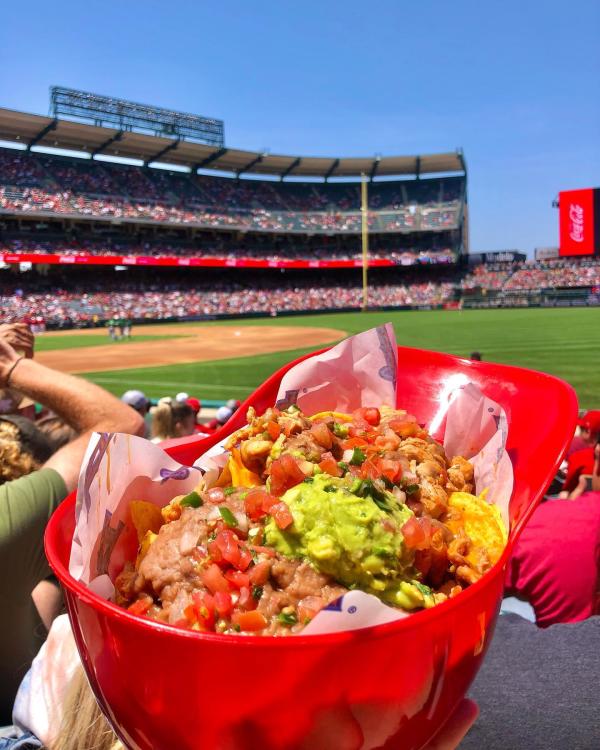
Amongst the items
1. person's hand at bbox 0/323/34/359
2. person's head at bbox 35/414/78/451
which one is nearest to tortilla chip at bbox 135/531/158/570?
person's hand at bbox 0/323/34/359

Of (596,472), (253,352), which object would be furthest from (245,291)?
(596,472)

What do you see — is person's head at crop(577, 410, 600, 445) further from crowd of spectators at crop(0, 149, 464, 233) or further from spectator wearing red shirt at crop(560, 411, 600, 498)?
crowd of spectators at crop(0, 149, 464, 233)

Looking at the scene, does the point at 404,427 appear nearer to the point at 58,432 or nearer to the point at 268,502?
the point at 268,502

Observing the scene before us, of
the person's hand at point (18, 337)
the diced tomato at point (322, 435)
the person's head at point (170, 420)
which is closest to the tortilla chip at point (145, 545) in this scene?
the diced tomato at point (322, 435)

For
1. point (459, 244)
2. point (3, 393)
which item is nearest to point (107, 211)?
point (459, 244)

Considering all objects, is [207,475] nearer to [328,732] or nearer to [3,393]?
[328,732]

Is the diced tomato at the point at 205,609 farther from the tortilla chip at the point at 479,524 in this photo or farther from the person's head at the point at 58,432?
the person's head at the point at 58,432
